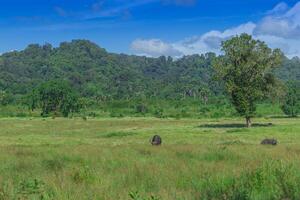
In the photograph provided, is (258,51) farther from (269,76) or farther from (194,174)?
(194,174)

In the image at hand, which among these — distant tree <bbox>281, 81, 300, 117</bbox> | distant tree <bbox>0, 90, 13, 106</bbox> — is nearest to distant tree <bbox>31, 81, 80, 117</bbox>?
distant tree <bbox>0, 90, 13, 106</bbox>

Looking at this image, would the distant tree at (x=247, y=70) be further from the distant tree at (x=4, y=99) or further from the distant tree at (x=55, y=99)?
the distant tree at (x=4, y=99)

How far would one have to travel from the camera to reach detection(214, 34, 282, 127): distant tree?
2736 inches

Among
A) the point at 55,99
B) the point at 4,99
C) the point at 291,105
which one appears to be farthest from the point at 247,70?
the point at 4,99

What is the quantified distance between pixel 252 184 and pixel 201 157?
750cm

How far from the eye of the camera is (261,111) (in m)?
141

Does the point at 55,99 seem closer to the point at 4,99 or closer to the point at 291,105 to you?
the point at 4,99

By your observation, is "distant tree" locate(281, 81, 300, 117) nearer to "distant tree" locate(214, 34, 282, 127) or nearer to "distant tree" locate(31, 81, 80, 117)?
"distant tree" locate(214, 34, 282, 127)

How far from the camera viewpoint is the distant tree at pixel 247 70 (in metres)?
69.5

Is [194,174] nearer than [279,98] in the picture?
Yes

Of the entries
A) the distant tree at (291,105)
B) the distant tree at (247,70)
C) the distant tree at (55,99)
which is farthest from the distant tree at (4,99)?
the distant tree at (247,70)

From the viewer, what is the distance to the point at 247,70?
229ft

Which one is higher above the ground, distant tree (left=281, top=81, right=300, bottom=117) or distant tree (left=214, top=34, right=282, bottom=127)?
distant tree (left=214, top=34, right=282, bottom=127)

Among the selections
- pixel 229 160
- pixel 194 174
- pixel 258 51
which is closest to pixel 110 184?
pixel 194 174
